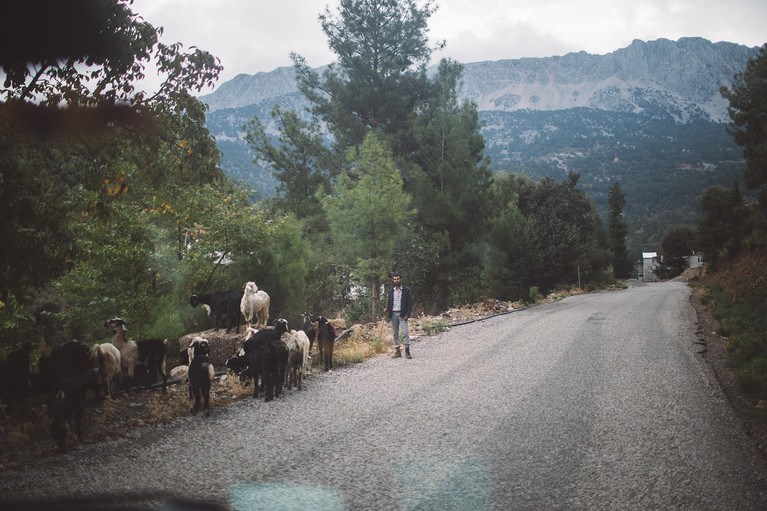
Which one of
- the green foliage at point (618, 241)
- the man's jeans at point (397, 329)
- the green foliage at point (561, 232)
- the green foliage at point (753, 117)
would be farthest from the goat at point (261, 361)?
the green foliage at point (618, 241)

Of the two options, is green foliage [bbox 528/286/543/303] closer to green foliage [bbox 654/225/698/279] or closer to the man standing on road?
the man standing on road

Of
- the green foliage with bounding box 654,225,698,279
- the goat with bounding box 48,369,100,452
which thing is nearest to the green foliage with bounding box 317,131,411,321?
the goat with bounding box 48,369,100,452

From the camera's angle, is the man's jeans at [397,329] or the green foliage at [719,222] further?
Result: the green foliage at [719,222]

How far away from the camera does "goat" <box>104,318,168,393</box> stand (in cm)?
718

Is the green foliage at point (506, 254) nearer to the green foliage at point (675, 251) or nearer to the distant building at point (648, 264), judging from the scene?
the green foliage at point (675, 251)

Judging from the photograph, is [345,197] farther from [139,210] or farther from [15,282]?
[15,282]

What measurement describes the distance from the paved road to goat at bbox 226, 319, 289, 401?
1.20 feet

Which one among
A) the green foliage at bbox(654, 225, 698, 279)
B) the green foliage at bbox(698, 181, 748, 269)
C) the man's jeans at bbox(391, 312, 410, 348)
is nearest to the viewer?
the man's jeans at bbox(391, 312, 410, 348)

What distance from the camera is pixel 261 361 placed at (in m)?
7.36

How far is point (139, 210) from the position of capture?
41.5 feet

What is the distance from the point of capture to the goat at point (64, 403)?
191 inches

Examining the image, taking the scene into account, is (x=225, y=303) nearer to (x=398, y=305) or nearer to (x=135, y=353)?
(x=135, y=353)

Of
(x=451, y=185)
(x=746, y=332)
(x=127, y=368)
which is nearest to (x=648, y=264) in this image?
(x=451, y=185)

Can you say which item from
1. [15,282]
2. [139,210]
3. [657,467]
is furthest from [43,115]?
[139,210]
